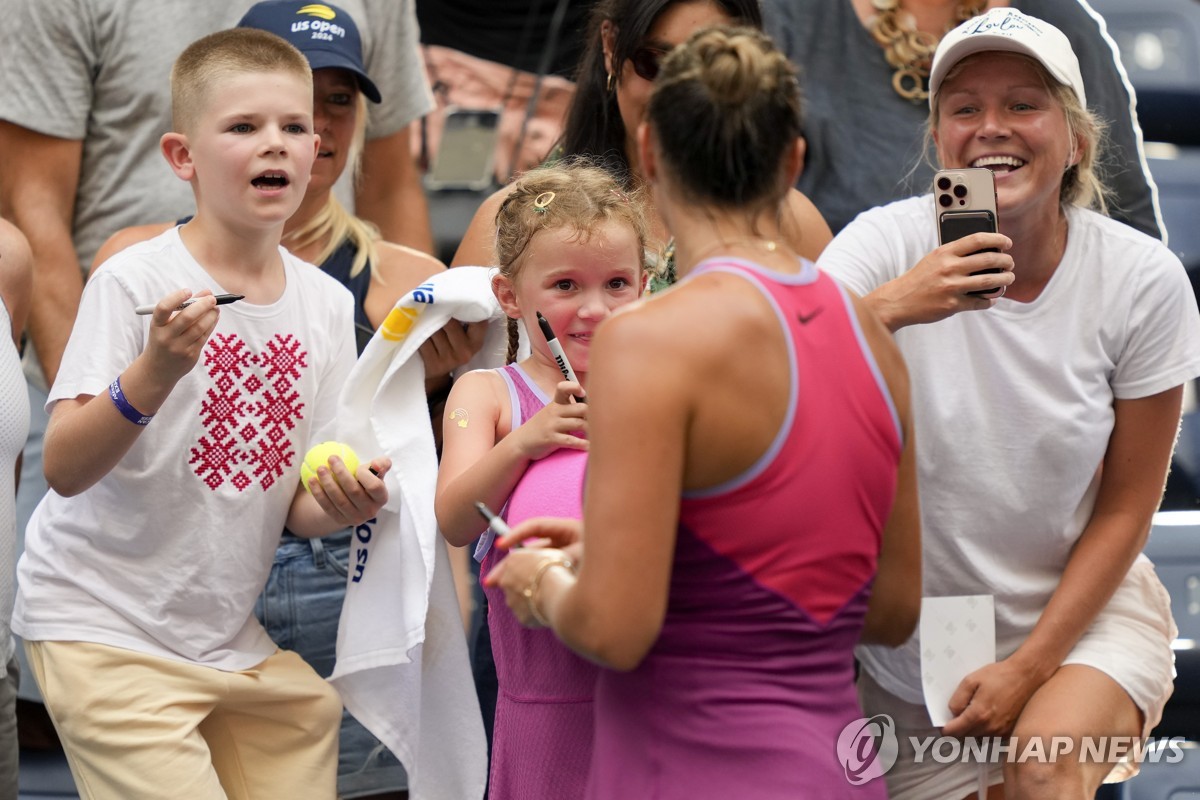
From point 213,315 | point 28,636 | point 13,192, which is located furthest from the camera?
point 13,192

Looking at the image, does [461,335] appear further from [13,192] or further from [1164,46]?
[1164,46]

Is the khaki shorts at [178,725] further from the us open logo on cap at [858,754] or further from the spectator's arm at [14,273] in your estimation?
the us open logo on cap at [858,754]

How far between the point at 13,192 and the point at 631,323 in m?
Answer: 1.98

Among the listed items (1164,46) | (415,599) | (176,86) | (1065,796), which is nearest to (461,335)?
(415,599)

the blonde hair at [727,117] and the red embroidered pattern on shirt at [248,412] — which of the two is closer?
the blonde hair at [727,117]

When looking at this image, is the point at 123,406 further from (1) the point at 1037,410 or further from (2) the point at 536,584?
(1) the point at 1037,410

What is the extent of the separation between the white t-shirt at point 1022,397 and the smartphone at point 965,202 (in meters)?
0.19

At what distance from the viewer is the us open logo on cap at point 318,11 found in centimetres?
299

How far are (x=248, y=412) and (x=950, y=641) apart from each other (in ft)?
3.68

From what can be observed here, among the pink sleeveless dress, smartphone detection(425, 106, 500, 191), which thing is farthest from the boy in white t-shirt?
smartphone detection(425, 106, 500, 191)

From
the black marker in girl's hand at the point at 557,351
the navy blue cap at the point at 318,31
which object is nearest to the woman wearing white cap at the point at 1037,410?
the black marker in girl's hand at the point at 557,351

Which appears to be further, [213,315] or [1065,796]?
[1065,796]

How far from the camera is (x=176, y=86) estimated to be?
2.50 meters

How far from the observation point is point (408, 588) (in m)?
2.42
